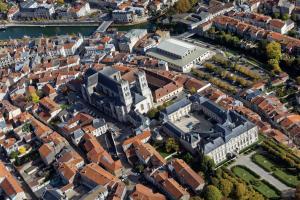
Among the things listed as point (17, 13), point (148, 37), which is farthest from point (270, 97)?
point (17, 13)

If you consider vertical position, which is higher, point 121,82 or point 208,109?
point 121,82

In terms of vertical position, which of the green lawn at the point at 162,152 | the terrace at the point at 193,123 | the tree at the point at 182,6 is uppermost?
the tree at the point at 182,6

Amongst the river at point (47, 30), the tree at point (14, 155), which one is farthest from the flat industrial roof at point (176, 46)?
the tree at point (14, 155)

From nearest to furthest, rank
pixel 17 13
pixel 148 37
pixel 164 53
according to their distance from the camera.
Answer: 1. pixel 164 53
2. pixel 148 37
3. pixel 17 13

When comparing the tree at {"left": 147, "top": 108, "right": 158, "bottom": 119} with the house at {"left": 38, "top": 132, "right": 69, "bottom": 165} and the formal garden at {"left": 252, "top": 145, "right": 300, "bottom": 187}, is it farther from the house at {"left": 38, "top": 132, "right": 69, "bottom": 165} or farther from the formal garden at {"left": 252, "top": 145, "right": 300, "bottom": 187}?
the formal garden at {"left": 252, "top": 145, "right": 300, "bottom": 187}

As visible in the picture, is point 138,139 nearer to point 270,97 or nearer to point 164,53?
point 270,97

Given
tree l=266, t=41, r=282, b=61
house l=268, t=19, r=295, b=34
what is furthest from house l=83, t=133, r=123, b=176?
house l=268, t=19, r=295, b=34

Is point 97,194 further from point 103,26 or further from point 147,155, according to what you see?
point 103,26

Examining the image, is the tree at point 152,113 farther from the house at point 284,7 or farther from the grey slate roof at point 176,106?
the house at point 284,7
